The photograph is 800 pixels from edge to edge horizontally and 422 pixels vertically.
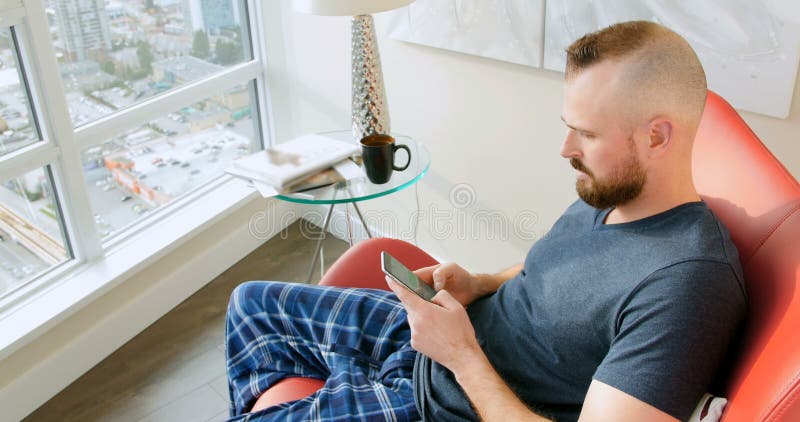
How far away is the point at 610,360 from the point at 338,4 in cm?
117

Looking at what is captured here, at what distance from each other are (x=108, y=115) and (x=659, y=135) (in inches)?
68.2

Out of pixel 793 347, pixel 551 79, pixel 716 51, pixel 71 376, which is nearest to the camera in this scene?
pixel 793 347

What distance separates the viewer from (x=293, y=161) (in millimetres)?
2008

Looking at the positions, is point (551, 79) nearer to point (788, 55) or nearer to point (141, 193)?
point (788, 55)

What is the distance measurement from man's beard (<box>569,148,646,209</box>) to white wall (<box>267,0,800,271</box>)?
2.69 ft

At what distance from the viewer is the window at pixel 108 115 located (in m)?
1.97

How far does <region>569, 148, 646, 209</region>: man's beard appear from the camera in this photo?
1156 mm

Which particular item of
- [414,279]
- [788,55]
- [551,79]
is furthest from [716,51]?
[414,279]

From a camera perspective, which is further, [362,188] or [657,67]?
[362,188]

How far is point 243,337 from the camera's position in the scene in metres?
1.54

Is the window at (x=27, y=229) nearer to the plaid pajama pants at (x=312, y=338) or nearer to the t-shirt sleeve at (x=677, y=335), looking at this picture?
the plaid pajama pants at (x=312, y=338)

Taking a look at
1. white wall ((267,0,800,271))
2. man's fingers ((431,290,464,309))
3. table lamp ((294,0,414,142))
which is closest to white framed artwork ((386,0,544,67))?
white wall ((267,0,800,271))

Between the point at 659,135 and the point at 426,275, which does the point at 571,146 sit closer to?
the point at 659,135

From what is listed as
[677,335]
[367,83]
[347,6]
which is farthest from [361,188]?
[677,335]
